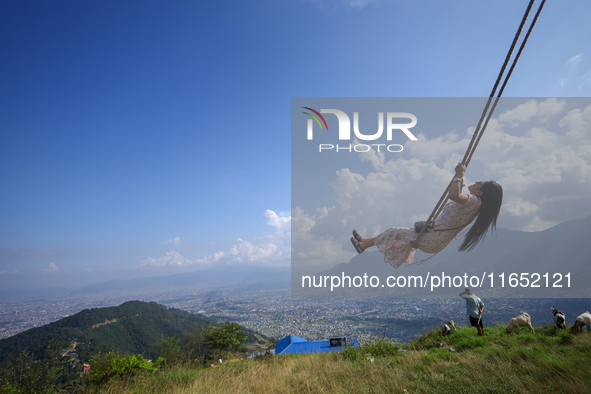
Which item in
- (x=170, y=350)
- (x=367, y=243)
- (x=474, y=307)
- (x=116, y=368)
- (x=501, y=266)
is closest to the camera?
(x=116, y=368)

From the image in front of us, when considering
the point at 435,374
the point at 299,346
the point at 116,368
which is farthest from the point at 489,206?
the point at 299,346

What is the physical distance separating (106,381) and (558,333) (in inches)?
357

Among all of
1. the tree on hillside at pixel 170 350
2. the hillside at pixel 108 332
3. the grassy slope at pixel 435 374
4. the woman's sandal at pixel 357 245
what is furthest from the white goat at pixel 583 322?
the hillside at pixel 108 332

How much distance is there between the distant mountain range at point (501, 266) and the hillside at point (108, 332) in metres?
21.8

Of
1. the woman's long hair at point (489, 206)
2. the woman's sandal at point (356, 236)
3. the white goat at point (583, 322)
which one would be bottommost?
the white goat at point (583, 322)

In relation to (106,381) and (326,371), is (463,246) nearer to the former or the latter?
(326,371)

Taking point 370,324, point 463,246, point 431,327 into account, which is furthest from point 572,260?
point 370,324

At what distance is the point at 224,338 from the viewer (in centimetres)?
1598

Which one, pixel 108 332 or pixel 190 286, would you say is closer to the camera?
pixel 108 332

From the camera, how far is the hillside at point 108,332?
68.9ft

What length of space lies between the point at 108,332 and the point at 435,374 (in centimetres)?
3785

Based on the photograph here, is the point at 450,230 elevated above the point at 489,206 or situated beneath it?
situated beneath

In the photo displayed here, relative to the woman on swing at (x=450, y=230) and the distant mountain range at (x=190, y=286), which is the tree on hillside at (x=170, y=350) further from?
the distant mountain range at (x=190, y=286)

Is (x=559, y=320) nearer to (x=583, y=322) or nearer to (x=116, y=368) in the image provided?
(x=583, y=322)
